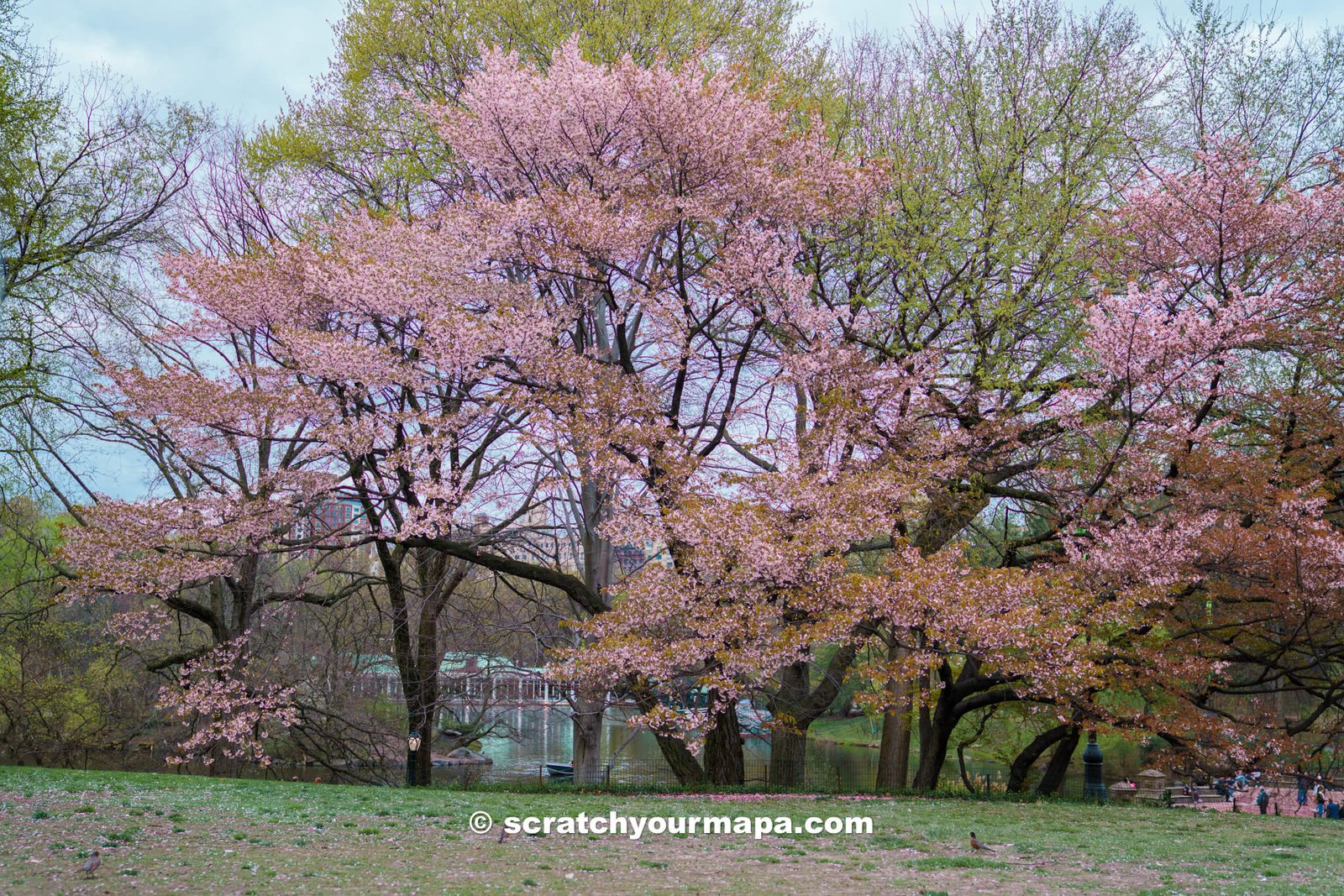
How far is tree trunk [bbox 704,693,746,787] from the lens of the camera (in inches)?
635

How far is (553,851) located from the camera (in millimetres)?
8531

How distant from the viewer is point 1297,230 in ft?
46.1

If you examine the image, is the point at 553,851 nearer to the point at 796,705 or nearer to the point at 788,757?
the point at 796,705

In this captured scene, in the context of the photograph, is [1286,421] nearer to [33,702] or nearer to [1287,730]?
[1287,730]

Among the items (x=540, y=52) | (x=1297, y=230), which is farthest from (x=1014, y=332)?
(x=540, y=52)

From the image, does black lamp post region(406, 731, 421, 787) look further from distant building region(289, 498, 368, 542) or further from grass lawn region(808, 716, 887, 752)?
grass lawn region(808, 716, 887, 752)

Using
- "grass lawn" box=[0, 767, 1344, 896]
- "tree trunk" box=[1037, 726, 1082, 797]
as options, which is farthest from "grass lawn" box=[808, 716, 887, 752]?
"grass lawn" box=[0, 767, 1344, 896]

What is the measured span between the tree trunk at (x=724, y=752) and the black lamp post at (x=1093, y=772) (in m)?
5.70

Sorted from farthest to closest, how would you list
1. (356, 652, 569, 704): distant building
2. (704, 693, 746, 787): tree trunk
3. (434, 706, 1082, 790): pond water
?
(434, 706, 1082, 790): pond water
(356, 652, 569, 704): distant building
(704, 693, 746, 787): tree trunk

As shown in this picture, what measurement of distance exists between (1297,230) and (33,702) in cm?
2441

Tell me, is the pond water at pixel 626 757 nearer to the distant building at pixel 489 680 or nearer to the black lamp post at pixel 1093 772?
the distant building at pixel 489 680

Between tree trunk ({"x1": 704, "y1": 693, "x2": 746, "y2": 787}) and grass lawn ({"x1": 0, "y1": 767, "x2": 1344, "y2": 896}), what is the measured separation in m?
3.82

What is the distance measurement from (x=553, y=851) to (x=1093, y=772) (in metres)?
11.7

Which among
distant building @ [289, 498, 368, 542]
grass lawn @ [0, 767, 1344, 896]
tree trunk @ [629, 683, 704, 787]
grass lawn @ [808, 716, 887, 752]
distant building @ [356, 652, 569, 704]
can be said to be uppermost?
distant building @ [289, 498, 368, 542]
